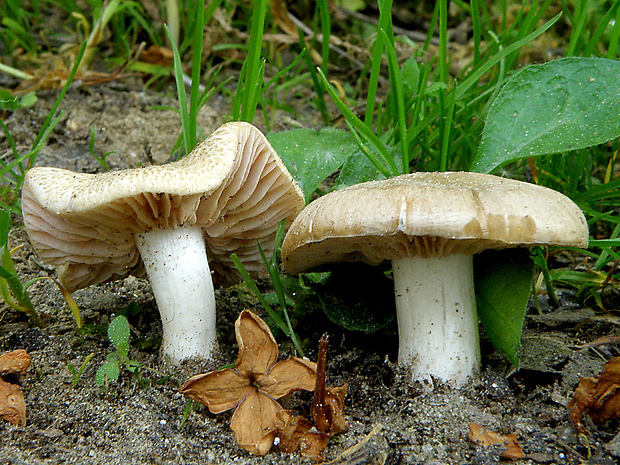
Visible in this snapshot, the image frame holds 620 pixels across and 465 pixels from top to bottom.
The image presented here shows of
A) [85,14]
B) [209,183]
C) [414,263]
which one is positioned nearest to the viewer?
[209,183]

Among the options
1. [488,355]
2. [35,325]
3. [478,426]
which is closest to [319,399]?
[478,426]

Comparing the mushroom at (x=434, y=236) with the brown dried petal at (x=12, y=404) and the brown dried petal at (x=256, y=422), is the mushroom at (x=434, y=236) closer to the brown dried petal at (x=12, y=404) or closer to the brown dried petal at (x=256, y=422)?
the brown dried petal at (x=256, y=422)

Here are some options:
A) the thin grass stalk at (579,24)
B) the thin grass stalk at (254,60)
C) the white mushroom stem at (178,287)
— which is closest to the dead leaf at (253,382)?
the white mushroom stem at (178,287)

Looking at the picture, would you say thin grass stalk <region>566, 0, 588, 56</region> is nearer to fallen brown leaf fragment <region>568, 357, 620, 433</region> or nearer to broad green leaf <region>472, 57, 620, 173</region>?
broad green leaf <region>472, 57, 620, 173</region>

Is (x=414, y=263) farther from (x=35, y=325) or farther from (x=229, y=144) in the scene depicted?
(x=35, y=325)

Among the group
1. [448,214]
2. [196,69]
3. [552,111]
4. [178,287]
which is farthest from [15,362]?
[552,111]
